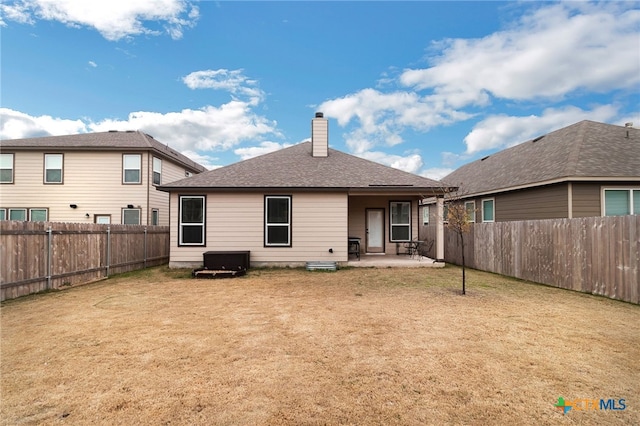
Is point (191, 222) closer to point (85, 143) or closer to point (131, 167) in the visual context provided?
point (131, 167)

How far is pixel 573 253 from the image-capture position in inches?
315

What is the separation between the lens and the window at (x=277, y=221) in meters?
11.7

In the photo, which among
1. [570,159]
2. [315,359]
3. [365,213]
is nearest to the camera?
[315,359]

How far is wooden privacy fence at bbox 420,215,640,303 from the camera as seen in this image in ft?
22.0

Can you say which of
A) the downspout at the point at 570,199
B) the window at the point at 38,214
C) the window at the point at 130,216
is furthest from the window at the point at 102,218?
the downspout at the point at 570,199

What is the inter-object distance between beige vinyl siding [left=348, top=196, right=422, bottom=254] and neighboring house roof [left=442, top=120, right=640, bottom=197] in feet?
13.8

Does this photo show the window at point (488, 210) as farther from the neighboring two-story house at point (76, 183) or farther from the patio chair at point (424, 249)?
the neighboring two-story house at point (76, 183)

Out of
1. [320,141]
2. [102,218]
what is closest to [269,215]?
[320,141]

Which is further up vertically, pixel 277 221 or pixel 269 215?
pixel 269 215

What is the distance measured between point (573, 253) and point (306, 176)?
8.63 meters

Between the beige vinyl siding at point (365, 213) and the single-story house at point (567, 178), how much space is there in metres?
1.10

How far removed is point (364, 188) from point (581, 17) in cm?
1062

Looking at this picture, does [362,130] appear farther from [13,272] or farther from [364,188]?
[13,272]

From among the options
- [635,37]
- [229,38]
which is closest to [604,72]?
[635,37]
